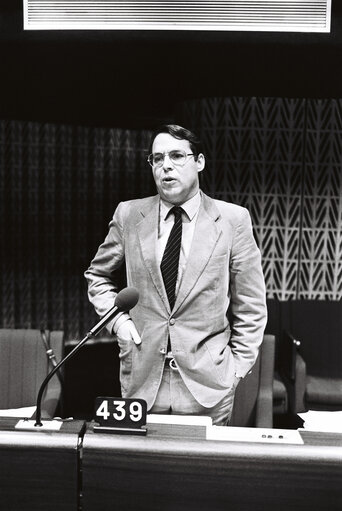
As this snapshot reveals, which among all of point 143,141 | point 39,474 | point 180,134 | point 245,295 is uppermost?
point 143,141

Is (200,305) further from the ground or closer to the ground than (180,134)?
closer to the ground

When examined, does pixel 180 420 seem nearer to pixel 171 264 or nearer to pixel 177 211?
pixel 171 264

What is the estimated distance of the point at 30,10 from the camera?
8.45 feet

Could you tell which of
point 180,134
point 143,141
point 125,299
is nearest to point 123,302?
point 125,299

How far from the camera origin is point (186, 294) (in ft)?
6.00

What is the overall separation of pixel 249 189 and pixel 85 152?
2488 millimetres

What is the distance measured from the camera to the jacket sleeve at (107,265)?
199 cm

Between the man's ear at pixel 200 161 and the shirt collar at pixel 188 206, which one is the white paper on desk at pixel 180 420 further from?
the man's ear at pixel 200 161

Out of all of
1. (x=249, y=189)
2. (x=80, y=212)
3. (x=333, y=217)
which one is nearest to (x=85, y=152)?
(x=80, y=212)

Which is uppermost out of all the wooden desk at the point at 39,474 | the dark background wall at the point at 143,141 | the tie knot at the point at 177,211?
the dark background wall at the point at 143,141

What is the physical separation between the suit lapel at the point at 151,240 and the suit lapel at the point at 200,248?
0.07 meters

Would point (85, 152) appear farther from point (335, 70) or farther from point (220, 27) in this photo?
point (220, 27)

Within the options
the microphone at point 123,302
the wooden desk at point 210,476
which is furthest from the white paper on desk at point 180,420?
the microphone at point 123,302

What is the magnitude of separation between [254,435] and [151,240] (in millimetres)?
811
